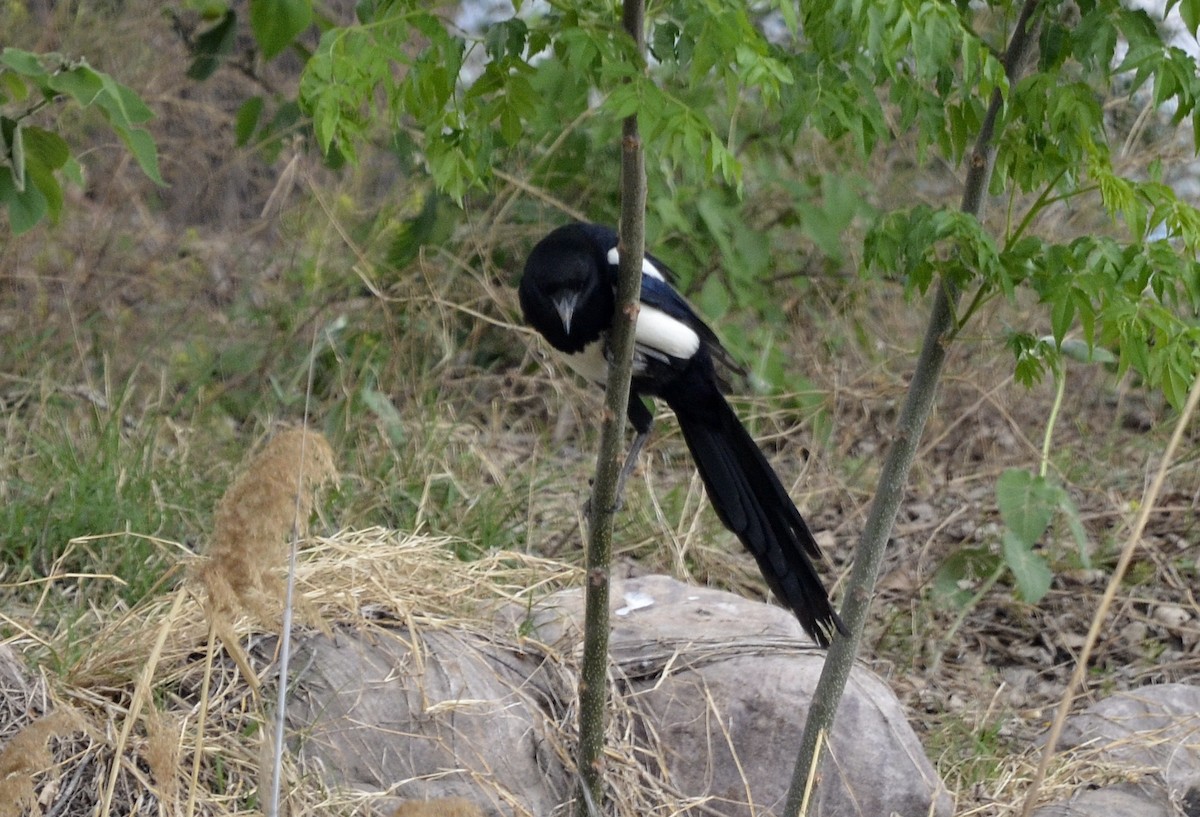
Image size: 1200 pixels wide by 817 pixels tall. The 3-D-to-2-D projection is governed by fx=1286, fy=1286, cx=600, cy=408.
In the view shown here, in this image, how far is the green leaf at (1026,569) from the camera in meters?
3.24

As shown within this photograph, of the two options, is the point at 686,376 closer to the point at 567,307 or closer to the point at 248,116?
the point at 567,307

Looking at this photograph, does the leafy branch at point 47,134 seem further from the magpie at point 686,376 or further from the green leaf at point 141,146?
the magpie at point 686,376

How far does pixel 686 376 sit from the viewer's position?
9.53 ft

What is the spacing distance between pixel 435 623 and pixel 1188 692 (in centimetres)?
182

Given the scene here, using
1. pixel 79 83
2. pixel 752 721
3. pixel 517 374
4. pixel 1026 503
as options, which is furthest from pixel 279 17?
pixel 517 374

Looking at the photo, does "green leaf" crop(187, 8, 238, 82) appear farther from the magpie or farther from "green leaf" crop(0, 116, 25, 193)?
"green leaf" crop(0, 116, 25, 193)

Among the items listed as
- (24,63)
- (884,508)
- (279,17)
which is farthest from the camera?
(884,508)

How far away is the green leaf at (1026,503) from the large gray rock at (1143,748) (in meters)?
0.44

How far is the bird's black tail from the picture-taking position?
2.47m

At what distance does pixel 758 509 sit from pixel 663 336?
0.47m

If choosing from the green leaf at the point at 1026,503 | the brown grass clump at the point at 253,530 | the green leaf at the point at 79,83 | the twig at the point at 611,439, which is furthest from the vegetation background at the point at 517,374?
the brown grass clump at the point at 253,530

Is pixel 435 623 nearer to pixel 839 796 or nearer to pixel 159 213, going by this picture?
pixel 839 796

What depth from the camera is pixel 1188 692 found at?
310cm

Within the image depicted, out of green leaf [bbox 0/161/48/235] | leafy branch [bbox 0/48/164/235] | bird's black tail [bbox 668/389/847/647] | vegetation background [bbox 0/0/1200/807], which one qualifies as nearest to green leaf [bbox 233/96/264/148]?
vegetation background [bbox 0/0/1200/807]
